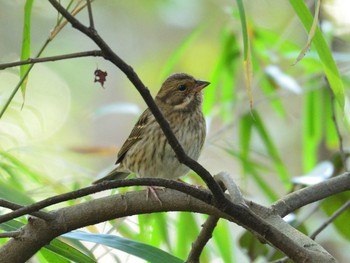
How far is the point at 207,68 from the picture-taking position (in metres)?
5.75

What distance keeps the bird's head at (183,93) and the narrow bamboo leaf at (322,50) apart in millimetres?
1369

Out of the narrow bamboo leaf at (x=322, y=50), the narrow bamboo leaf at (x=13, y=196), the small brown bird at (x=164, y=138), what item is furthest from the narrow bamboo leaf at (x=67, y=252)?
the small brown bird at (x=164, y=138)

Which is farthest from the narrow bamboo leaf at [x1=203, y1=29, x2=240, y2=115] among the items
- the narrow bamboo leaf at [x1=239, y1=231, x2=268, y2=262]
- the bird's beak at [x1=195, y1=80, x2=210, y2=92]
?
the narrow bamboo leaf at [x1=239, y1=231, x2=268, y2=262]

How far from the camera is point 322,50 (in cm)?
152

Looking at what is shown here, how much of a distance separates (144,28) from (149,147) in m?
4.28

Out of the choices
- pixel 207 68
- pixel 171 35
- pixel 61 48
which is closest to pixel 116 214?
pixel 207 68

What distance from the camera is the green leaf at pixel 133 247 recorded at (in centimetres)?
153

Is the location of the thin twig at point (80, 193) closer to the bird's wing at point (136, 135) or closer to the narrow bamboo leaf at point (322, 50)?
the narrow bamboo leaf at point (322, 50)

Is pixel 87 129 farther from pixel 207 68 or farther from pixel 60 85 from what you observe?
pixel 207 68

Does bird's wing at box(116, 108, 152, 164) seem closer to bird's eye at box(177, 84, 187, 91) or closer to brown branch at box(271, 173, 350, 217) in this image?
bird's eye at box(177, 84, 187, 91)

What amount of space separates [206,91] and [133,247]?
174 centimetres

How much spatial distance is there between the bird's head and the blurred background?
13cm

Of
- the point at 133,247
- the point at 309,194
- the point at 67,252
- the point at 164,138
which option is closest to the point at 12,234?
the point at 67,252

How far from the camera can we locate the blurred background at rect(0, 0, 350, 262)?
9.49 feet
